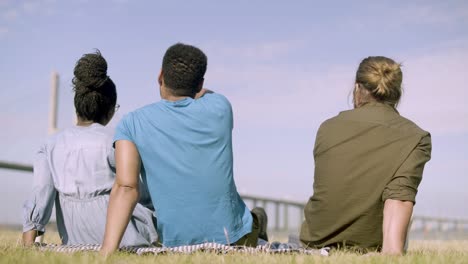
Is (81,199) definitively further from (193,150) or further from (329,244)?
(329,244)

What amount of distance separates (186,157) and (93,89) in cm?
102

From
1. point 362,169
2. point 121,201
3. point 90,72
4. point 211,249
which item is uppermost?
point 90,72

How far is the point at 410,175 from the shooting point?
154 inches

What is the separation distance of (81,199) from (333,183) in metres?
1.68

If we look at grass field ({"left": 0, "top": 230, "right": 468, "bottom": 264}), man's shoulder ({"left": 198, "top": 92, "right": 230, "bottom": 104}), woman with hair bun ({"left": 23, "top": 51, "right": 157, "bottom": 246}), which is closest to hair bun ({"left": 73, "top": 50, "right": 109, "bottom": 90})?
woman with hair bun ({"left": 23, "top": 51, "right": 157, "bottom": 246})

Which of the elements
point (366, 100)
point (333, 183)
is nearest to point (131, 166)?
point (333, 183)

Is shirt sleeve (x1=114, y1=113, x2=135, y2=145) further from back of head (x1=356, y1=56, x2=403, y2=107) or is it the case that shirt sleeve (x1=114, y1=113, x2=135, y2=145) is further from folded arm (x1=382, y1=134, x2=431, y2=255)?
folded arm (x1=382, y1=134, x2=431, y2=255)

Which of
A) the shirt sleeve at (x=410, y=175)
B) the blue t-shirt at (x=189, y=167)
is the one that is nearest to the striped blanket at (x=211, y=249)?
the blue t-shirt at (x=189, y=167)

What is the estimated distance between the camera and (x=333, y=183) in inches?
164

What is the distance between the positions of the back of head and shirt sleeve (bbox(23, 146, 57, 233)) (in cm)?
220

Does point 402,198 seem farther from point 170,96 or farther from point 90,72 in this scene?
point 90,72

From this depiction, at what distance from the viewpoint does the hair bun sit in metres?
4.53

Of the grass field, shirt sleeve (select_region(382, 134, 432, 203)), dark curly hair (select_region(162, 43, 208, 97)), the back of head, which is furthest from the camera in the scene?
the back of head

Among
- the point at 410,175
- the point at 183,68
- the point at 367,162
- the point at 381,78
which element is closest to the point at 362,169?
the point at 367,162
